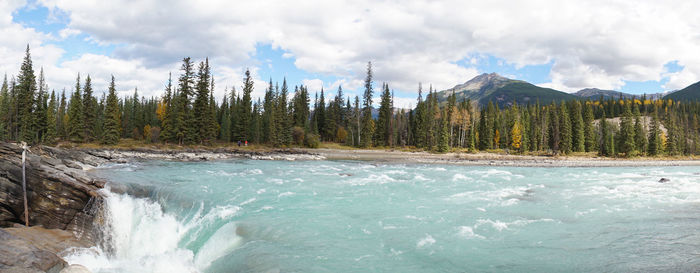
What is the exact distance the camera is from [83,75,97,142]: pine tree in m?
60.4

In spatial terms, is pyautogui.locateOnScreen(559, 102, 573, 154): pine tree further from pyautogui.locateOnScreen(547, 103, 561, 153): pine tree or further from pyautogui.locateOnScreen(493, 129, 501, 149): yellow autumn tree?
pyautogui.locateOnScreen(493, 129, 501, 149): yellow autumn tree

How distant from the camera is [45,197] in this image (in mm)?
12273

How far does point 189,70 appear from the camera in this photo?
197 feet

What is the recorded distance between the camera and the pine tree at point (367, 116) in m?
71.2

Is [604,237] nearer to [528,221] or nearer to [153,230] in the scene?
[528,221]

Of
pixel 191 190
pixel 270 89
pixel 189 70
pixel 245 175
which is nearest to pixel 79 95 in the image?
pixel 189 70

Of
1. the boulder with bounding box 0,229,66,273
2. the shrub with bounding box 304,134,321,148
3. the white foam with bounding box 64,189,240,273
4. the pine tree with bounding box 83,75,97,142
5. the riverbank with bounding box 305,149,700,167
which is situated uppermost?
the pine tree with bounding box 83,75,97,142

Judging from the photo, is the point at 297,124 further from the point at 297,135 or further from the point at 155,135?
the point at 155,135

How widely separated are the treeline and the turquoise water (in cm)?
4593

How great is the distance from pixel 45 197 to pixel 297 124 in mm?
70540

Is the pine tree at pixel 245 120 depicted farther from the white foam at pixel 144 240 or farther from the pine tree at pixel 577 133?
the pine tree at pixel 577 133

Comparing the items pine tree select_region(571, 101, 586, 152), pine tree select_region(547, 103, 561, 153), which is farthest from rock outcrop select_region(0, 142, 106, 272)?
pine tree select_region(571, 101, 586, 152)

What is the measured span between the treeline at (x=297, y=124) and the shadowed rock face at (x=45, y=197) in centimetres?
4626

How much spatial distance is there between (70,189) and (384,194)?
13.6 m
